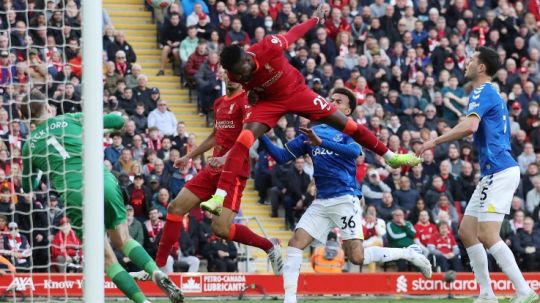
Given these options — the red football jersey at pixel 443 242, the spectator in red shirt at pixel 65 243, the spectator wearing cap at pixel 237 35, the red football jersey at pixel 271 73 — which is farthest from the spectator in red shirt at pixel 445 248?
the red football jersey at pixel 271 73

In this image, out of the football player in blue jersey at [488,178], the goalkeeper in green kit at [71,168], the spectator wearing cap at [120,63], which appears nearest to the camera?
the goalkeeper in green kit at [71,168]

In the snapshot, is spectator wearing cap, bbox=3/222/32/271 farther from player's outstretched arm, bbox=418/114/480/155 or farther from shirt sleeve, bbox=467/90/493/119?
shirt sleeve, bbox=467/90/493/119

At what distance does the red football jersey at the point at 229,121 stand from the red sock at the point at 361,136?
5.25ft

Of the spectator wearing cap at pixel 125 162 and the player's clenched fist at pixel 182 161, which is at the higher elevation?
the spectator wearing cap at pixel 125 162

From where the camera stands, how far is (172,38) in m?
25.9

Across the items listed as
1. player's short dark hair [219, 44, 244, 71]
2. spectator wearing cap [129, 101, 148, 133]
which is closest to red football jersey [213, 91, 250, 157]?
player's short dark hair [219, 44, 244, 71]

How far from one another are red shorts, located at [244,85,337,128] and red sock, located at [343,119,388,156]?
320 millimetres

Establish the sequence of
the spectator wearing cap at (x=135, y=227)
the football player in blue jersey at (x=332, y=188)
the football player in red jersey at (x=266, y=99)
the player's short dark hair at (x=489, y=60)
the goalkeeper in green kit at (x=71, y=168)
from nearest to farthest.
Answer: the goalkeeper in green kit at (x=71, y=168)
the football player in red jersey at (x=266, y=99)
the player's short dark hair at (x=489, y=60)
the football player in blue jersey at (x=332, y=188)
the spectator wearing cap at (x=135, y=227)

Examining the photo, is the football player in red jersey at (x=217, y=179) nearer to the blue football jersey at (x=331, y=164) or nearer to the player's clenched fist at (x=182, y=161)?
the player's clenched fist at (x=182, y=161)

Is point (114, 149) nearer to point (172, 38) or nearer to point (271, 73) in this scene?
point (172, 38)

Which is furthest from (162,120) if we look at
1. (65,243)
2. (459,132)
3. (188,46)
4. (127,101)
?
(459,132)

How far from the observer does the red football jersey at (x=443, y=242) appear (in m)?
22.2

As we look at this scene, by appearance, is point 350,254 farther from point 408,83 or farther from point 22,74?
point 408,83

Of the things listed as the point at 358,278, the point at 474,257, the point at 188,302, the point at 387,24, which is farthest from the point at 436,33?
the point at 474,257
